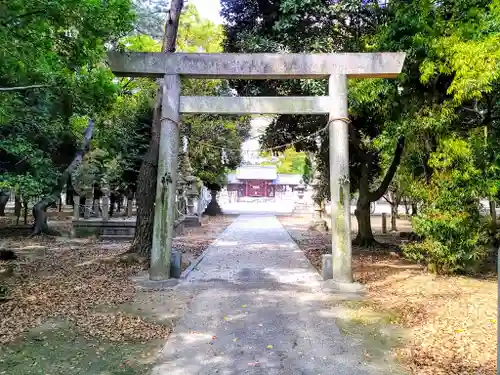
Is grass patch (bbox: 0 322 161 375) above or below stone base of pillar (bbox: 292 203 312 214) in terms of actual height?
below

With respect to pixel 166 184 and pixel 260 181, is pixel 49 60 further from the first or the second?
pixel 260 181

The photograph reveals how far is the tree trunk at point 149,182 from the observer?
952 centimetres

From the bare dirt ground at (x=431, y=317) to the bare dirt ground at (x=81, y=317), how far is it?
2733 millimetres

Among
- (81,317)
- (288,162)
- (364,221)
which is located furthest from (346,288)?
(288,162)

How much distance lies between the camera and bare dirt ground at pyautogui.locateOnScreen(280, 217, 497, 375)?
414 centimetres

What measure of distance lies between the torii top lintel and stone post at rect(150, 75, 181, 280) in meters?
0.35

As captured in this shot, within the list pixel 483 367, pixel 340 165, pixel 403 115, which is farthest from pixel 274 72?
pixel 483 367

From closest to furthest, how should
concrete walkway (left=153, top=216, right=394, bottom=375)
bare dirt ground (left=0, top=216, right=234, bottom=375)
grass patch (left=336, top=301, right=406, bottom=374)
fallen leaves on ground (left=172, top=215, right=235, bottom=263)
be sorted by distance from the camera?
concrete walkway (left=153, top=216, right=394, bottom=375)
bare dirt ground (left=0, top=216, right=234, bottom=375)
grass patch (left=336, top=301, right=406, bottom=374)
fallen leaves on ground (left=172, top=215, right=235, bottom=263)

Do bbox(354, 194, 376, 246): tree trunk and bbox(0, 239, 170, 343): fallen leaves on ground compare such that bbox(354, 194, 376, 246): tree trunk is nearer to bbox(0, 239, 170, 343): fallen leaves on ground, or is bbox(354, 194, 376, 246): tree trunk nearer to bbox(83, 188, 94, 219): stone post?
bbox(0, 239, 170, 343): fallen leaves on ground

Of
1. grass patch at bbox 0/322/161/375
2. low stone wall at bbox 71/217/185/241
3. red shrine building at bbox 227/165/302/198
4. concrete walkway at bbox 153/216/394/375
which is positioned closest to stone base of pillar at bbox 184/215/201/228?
low stone wall at bbox 71/217/185/241

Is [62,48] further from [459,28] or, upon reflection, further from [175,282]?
[459,28]

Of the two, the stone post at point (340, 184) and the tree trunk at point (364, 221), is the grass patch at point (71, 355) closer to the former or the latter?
the stone post at point (340, 184)

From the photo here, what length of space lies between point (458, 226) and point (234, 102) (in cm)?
497

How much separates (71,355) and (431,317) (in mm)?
4669
